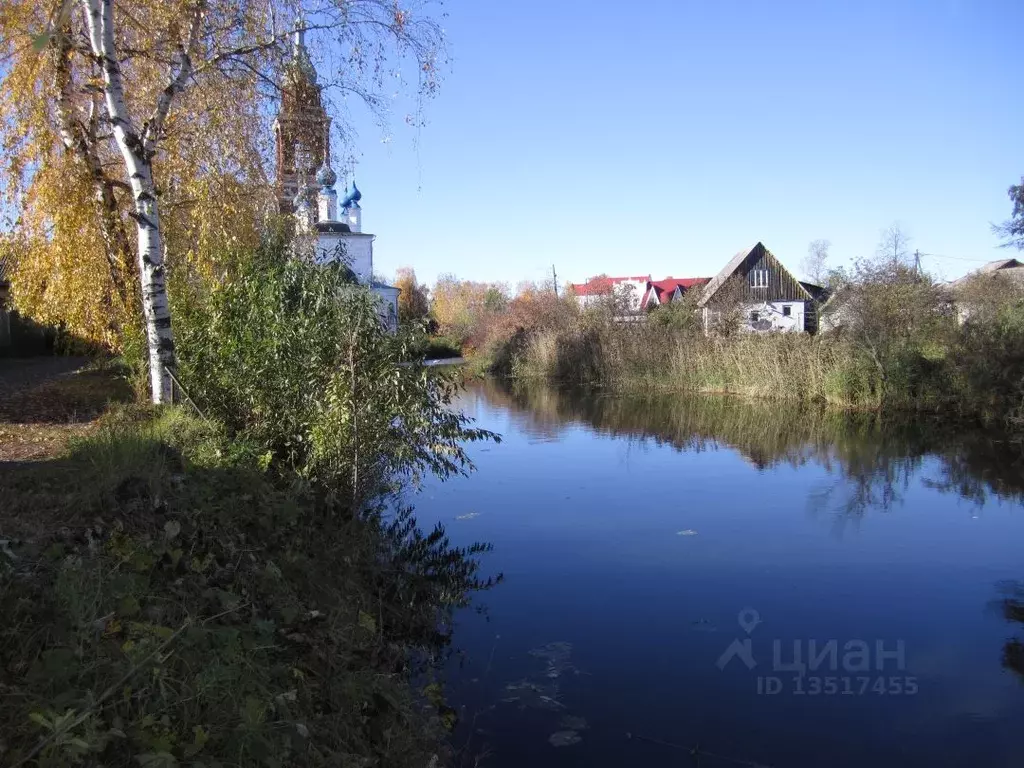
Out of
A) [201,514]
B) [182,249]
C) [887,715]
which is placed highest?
[182,249]

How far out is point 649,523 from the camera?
1032cm

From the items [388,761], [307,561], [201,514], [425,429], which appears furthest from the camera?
[425,429]

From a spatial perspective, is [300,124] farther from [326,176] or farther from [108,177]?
[108,177]

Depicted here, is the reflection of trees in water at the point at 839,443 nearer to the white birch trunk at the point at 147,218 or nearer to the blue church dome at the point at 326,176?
the blue church dome at the point at 326,176

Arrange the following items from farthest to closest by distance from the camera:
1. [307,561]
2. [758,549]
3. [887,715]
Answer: [758,549] → [307,561] → [887,715]

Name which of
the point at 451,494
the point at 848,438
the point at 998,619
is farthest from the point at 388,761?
the point at 848,438

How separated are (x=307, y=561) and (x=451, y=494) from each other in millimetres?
5742

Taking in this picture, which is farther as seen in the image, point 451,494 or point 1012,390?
point 1012,390

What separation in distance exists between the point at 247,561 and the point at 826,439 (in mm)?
14296

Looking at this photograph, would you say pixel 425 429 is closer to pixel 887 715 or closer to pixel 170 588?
pixel 170 588

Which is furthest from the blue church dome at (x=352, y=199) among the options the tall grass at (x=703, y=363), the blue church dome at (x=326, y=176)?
the blue church dome at (x=326, y=176)

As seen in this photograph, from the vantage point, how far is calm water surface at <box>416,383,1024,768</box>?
17.0ft

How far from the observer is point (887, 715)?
17.6 feet

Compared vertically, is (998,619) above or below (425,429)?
below
